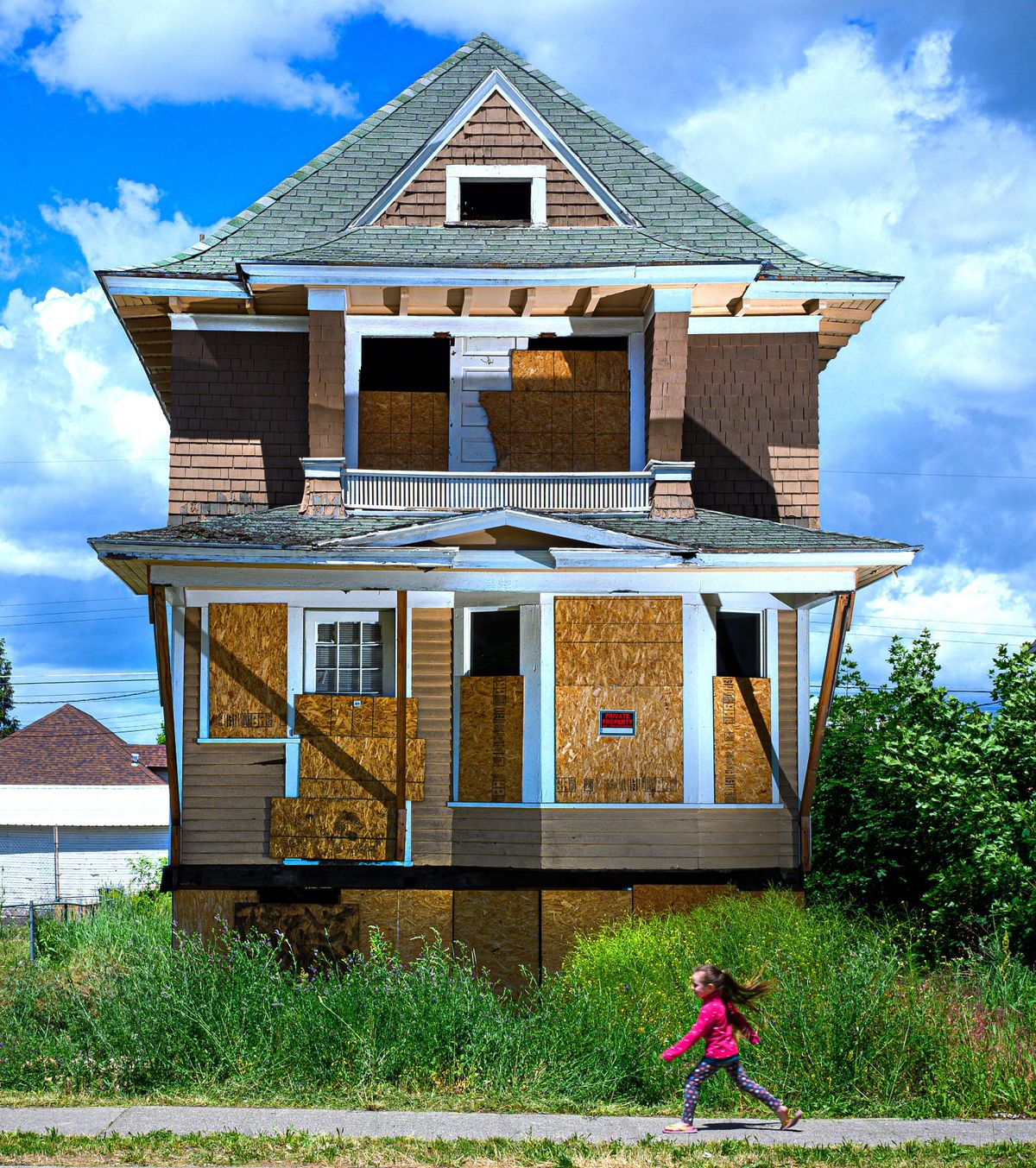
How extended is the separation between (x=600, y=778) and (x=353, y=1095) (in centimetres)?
605

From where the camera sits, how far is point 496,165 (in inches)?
763

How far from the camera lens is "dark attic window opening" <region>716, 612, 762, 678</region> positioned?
17.4 metres

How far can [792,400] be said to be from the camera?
19.0 m

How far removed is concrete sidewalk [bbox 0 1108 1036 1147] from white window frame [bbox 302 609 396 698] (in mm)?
6686

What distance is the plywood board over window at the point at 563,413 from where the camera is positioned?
18.5 m

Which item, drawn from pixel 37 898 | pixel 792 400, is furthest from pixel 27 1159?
pixel 37 898

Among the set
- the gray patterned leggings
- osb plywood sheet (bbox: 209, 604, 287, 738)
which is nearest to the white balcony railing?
osb plywood sheet (bbox: 209, 604, 287, 738)

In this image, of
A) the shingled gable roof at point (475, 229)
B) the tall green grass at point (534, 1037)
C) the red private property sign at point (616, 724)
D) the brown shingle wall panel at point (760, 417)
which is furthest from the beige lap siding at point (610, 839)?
the shingled gable roof at point (475, 229)

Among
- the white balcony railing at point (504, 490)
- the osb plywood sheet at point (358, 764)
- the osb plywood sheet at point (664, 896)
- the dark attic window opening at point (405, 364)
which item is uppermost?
the dark attic window opening at point (405, 364)

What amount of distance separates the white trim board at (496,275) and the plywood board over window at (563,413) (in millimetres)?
1396

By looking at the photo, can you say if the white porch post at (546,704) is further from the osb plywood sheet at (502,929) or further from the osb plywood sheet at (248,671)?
the osb plywood sheet at (248,671)

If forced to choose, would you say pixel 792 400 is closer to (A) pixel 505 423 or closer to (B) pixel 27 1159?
(A) pixel 505 423

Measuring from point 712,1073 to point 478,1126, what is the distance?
180 cm

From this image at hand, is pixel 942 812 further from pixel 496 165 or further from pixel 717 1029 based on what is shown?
pixel 496 165
